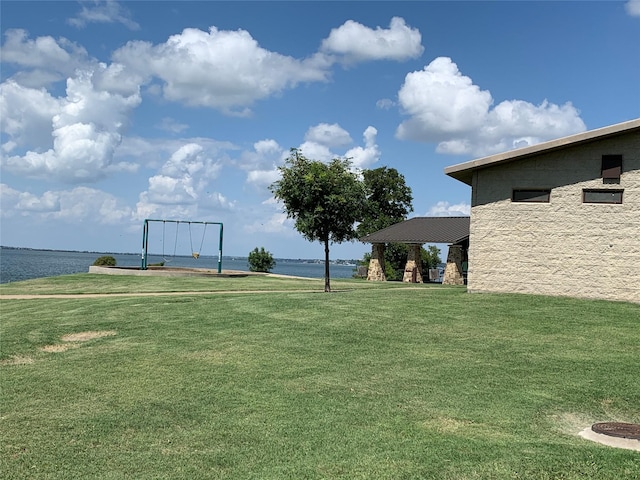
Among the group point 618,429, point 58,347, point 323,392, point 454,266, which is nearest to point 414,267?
point 454,266

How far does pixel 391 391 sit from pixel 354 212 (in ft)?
49.8

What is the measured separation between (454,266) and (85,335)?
24532 mm

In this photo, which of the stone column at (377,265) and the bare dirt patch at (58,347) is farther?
the stone column at (377,265)

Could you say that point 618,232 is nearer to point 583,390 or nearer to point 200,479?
point 583,390

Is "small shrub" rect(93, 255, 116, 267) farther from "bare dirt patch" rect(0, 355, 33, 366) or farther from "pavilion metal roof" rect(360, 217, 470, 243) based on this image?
"bare dirt patch" rect(0, 355, 33, 366)

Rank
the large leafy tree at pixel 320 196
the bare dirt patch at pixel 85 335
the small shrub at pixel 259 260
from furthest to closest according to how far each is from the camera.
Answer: the small shrub at pixel 259 260 < the large leafy tree at pixel 320 196 < the bare dirt patch at pixel 85 335

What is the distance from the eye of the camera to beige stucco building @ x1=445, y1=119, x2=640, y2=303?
16.8 meters

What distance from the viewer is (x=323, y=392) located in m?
8.39

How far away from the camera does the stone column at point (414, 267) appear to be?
36.2 m

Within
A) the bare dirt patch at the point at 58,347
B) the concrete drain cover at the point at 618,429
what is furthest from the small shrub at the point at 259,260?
the concrete drain cover at the point at 618,429

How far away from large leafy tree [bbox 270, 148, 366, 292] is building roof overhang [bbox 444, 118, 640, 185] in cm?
479

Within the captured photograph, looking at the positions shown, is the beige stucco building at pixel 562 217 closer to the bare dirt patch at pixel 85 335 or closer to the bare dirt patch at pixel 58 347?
the bare dirt patch at pixel 85 335

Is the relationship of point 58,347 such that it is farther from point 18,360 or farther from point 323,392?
point 323,392

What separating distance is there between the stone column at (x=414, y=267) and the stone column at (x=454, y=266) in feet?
8.10
